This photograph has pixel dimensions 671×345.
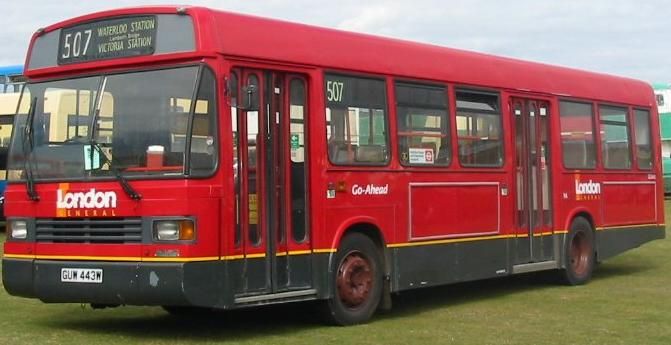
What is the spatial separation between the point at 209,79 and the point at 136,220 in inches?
55.6

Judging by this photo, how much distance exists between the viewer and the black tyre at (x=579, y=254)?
15.0 metres

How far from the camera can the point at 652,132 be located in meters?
17.2

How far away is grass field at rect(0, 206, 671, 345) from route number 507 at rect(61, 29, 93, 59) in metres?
2.69

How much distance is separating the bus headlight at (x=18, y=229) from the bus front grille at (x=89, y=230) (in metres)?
0.17

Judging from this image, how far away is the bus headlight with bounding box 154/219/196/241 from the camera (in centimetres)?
932

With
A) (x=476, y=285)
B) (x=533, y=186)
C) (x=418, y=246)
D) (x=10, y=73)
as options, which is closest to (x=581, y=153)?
(x=533, y=186)

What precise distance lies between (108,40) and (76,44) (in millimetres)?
428

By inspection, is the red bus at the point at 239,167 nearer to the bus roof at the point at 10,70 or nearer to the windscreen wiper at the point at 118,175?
the windscreen wiper at the point at 118,175

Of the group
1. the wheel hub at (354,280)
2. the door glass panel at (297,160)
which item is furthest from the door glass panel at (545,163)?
the door glass panel at (297,160)

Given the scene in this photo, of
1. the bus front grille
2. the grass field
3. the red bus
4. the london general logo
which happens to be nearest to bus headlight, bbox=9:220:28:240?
the red bus

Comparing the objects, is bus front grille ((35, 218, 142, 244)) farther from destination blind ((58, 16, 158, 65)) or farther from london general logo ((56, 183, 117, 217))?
destination blind ((58, 16, 158, 65))

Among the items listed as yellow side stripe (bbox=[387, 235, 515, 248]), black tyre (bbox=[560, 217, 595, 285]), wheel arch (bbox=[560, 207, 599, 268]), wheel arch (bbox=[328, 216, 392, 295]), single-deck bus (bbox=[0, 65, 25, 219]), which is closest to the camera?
wheel arch (bbox=[328, 216, 392, 295])

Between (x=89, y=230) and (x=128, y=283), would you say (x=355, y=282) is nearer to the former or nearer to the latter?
(x=128, y=283)

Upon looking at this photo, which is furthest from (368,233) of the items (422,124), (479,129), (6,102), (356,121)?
(6,102)
